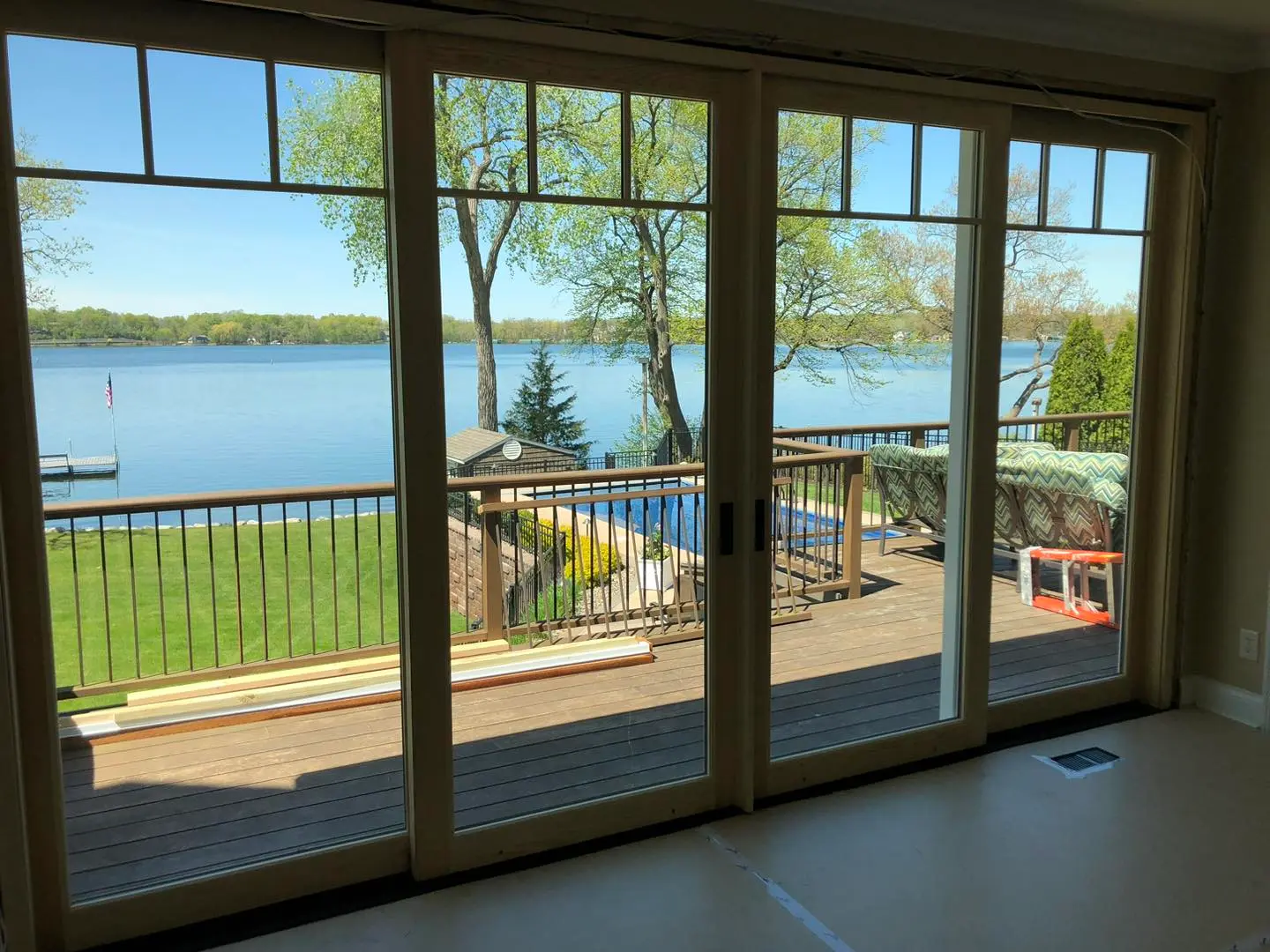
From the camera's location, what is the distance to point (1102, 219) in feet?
11.8

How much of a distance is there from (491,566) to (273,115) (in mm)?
1470

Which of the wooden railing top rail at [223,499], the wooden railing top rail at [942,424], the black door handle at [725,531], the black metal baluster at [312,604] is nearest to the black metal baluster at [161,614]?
the wooden railing top rail at [223,499]

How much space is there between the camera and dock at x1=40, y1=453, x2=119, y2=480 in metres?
2.25

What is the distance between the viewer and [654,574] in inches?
138

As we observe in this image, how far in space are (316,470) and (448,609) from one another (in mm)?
552

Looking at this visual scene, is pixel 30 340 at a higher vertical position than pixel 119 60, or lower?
lower

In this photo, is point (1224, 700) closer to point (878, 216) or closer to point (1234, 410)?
point (1234, 410)

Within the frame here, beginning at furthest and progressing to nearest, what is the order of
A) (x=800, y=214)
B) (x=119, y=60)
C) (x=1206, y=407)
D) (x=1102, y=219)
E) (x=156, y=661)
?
(x=1206, y=407), (x=1102, y=219), (x=156, y=661), (x=800, y=214), (x=119, y=60)

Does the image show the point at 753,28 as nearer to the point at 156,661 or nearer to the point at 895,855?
the point at 895,855

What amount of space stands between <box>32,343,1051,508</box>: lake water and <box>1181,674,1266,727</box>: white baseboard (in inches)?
116

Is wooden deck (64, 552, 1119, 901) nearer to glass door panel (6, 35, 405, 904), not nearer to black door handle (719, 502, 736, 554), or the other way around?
glass door panel (6, 35, 405, 904)

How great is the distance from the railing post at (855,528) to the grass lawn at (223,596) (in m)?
2.16

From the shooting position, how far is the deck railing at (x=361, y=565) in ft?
9.79

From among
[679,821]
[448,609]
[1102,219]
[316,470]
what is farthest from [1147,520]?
[316,470]
